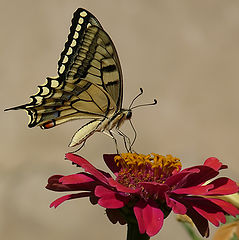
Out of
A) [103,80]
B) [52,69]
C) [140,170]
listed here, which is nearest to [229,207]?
[140,170]

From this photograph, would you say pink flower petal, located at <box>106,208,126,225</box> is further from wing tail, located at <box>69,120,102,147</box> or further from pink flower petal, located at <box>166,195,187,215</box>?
wing tail, located at <box>69,120,102,147</box>

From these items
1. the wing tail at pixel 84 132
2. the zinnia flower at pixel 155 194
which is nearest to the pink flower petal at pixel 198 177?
the zinnia flower at pixel 155 194

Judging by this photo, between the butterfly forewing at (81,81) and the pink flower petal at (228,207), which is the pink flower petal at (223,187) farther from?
the butterfly forewing at (81,81)

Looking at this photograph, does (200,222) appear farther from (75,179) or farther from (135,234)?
(75,179)

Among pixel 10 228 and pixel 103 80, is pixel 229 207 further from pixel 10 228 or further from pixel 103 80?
pixel 10 228

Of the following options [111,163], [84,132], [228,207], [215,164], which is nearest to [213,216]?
[228,207]

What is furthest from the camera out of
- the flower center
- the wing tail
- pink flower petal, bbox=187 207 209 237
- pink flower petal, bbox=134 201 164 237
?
the wing tail

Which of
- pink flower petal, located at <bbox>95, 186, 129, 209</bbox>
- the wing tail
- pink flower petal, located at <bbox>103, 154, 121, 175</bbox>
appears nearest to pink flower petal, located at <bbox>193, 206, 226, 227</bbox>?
pink flower petal, located at <bbox>95, 186, 129, 209</bbox>
